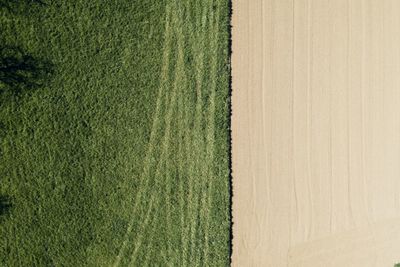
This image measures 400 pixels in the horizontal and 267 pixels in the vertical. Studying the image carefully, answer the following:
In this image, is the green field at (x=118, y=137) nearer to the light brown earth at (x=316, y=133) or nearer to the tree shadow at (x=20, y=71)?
the tree shadow at (x=20, y=71)

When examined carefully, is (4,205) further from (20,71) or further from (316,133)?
(316,133)

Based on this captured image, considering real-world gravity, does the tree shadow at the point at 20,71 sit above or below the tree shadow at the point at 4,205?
above

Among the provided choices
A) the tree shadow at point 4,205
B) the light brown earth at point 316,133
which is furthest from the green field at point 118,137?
the light brown earth at point 316,133

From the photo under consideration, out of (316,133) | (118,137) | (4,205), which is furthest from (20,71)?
(316,133)

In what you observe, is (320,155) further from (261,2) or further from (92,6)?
(92,6)

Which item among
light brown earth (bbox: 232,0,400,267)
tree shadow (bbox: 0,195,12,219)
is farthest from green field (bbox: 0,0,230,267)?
light brown earth (bbox: 232,0,400,267)

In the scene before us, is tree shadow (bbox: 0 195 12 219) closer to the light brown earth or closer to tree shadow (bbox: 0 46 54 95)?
tree shadow (bbox: 0 46 54 95)
